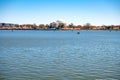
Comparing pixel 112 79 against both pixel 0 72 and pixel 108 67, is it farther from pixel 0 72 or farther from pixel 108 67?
pixel 0 72

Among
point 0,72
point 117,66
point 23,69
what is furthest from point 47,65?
point 117,66

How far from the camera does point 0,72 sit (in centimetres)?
2464

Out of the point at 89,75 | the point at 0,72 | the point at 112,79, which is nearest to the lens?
the point at 112,79

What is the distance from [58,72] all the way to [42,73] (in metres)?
1.69

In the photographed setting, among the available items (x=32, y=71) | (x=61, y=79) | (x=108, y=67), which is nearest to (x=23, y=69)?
(x=32, y=71)

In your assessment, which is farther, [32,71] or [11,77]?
[32,71]

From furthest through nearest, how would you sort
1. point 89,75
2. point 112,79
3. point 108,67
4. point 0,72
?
1. point 108,67
2. point 0,72
3. point 89,75
4. point 112,79

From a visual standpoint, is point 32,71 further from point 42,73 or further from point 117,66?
point 117,66

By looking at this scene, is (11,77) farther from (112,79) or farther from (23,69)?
(112,79)

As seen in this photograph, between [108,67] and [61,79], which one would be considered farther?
[108,67]

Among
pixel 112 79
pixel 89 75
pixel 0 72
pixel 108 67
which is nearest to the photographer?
pixel 112 79

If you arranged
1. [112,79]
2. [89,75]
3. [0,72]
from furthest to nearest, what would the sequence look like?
1. [0,72]
2. [89,75]
3. [112,79]

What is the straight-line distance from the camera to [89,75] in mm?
23047

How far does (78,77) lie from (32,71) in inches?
208
